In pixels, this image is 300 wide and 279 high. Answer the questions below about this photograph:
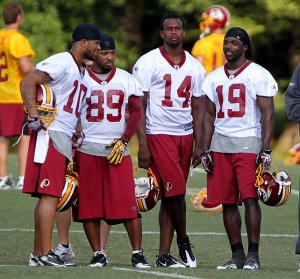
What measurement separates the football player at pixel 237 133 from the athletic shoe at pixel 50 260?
1.46m

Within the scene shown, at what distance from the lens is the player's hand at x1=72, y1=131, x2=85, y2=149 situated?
10844 mm

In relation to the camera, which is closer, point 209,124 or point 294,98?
point 294,98

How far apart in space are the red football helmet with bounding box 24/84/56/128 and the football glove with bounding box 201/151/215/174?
152cm

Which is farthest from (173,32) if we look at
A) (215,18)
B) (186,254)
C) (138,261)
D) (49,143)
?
(215,18)

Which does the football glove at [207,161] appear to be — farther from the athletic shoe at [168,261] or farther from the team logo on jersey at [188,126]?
the athletic shoe at [168,261]

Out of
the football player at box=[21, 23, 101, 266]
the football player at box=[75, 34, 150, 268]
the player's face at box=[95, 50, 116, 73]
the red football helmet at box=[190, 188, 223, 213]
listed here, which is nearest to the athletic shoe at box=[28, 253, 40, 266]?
the football player at box=[21, 23, 101, 266]

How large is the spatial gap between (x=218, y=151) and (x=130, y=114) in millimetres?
842

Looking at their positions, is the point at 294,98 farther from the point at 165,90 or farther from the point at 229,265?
the point at 229,265

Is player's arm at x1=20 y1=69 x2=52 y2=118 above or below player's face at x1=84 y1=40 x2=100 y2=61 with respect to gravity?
below

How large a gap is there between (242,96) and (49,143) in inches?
69.8

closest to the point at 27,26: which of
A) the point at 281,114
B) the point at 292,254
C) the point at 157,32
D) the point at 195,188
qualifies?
the point at 157,32

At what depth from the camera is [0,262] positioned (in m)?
11.3

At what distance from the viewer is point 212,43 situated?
1577 centimetres

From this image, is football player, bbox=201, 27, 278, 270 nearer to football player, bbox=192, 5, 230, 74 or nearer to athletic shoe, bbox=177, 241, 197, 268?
athletic shoe, bbox=177, 241, 197, 268
